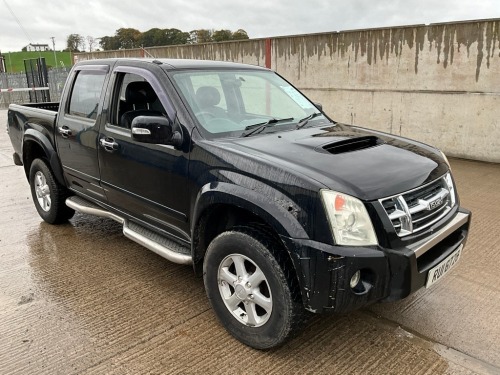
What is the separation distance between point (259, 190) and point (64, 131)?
103 inches

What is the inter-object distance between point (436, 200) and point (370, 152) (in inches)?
19.9

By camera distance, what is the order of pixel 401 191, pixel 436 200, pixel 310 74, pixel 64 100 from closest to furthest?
pixel 401 191
pixel 436 200
pixel 64 100
pixel 310 74

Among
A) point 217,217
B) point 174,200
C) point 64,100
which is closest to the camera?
point 217,217

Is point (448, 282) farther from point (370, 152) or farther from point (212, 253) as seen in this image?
point (212, 253)

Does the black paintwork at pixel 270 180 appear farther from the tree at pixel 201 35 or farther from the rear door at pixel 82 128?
the tree at pixel 201 35

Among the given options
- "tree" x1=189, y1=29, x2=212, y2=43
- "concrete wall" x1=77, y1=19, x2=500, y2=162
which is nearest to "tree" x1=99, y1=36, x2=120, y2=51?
"tree" x1=189, y1=29, x2=212, y2=43

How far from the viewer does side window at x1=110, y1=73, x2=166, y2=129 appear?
3.57 m

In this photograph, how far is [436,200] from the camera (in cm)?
271

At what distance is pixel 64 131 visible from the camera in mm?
4250

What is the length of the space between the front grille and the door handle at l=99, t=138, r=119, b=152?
7.32ft

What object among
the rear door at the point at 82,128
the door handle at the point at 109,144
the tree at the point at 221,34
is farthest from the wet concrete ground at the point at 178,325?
the tree at the point at 221,34

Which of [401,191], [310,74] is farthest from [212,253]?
[310,74]

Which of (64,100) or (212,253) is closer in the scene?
(212,253)

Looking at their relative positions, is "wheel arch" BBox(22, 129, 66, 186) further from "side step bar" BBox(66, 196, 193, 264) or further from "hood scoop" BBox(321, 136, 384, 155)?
"hood scoop" BBox(321, 136, 384, 155)
